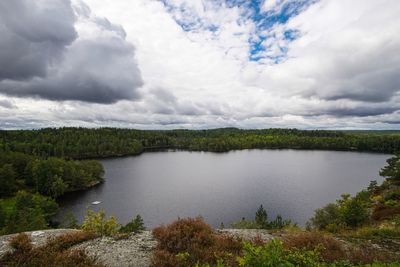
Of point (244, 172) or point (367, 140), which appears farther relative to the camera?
point (367, 140)

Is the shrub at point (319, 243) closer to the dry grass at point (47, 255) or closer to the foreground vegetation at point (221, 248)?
the foreground vegetation at point (221, 248)

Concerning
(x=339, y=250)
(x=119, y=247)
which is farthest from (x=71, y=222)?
(x=339, y=250)

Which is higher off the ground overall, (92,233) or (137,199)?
(92,233)

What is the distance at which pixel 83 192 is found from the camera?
63.7 m

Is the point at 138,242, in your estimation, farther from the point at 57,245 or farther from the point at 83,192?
the point at 83,192

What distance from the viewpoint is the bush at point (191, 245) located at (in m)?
6.53

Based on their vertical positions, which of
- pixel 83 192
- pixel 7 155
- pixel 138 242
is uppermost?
pixel 138 242

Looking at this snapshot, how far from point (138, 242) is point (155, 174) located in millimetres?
81047

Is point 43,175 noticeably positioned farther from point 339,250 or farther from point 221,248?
point 339,250

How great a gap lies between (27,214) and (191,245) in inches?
1238

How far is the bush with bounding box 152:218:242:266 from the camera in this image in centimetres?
653

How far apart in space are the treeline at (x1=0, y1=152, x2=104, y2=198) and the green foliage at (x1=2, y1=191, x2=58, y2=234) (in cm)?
2037

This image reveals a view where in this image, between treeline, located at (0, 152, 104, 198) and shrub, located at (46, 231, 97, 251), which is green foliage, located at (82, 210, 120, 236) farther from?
treeline, located at (0, 152, 104, 198)

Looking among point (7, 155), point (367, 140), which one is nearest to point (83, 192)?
point (7, 155)
